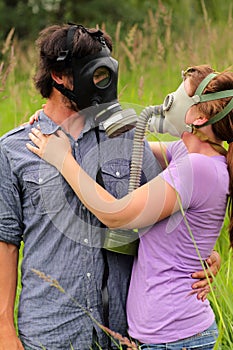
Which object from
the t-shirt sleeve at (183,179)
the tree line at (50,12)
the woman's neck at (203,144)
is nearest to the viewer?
the t-shirt sleeve at (183,179)

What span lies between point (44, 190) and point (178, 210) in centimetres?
49

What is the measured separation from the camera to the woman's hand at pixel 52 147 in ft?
8.22

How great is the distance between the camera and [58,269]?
2631 mm

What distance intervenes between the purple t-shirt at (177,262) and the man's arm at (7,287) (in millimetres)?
451

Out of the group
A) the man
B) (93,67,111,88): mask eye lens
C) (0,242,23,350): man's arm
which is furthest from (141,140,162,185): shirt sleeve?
(0,242,23,350): man's arm

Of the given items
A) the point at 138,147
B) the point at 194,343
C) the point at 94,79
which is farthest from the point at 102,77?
the point at 194,343

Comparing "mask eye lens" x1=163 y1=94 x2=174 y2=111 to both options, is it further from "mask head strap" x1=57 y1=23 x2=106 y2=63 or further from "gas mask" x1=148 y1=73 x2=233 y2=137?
"mask head strap" x1=57 y1=23 x2=106 y2=63

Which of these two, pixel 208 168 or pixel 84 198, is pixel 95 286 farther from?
pixel 208 168

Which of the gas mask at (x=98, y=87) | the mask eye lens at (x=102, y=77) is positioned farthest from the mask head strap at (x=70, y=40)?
the mask eye lens at (x=102, y=77)

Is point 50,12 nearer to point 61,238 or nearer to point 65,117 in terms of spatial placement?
point 65,117

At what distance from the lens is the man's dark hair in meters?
2.54

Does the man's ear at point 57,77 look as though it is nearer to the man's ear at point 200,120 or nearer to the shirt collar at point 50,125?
the shirt collar at point 50,125

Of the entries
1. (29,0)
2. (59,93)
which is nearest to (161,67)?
(59,93)

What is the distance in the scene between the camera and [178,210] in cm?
243
